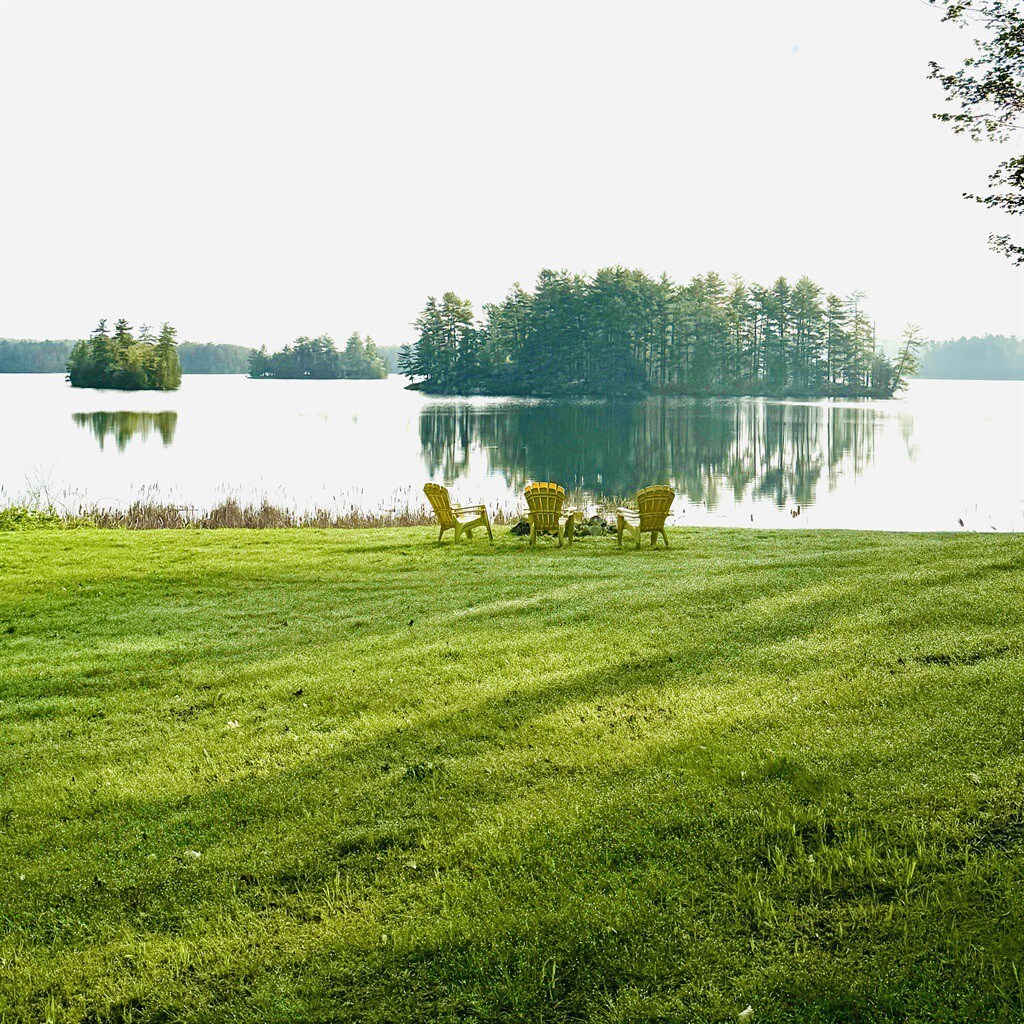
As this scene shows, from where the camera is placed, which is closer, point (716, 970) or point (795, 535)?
point (716, 970)

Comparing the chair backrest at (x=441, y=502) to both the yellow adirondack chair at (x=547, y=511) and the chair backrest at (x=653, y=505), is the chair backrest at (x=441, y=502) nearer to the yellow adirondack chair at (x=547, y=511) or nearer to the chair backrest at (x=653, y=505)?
the yellow adirondack chair at (x=547, y=511)

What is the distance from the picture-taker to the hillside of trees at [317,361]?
5655 inches

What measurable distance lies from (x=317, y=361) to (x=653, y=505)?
13840 centimetres

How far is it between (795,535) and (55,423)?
147 feet

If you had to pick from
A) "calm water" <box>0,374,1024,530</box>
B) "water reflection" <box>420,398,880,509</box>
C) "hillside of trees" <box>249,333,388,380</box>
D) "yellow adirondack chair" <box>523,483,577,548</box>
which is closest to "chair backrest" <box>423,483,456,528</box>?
"yellow adirondack chair" <box>523,483,577,548</box>

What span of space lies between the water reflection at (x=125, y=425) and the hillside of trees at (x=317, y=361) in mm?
88971

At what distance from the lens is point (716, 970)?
2.93m

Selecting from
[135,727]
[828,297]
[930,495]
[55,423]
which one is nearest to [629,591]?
[135,727]

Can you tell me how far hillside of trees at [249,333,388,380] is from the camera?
144 m

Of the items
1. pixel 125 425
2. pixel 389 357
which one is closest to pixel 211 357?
pixel 389 357

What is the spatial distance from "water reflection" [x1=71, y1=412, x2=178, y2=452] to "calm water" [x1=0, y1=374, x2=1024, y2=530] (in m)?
0.15

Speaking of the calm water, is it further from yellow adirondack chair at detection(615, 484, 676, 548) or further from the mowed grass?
the mowed grass

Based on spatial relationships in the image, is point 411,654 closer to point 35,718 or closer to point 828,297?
point 35,718

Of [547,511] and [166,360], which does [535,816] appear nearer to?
[547,511]
